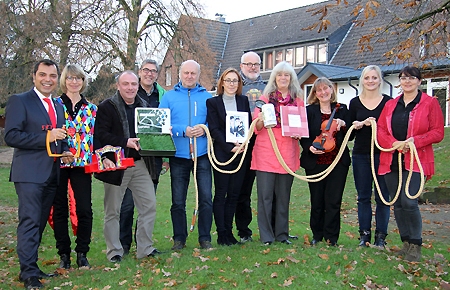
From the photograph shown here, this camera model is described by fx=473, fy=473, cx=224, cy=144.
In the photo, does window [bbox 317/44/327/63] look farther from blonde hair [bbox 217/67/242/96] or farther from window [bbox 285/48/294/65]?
blonde hair [bbox 217/67/242/96]

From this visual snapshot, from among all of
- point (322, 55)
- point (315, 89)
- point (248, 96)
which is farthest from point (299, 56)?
point (315, 89)

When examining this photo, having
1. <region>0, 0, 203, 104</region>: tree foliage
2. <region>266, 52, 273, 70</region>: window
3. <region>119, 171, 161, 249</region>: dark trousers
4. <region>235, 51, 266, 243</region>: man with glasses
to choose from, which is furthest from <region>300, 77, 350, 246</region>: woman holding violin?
<region>266, 52, 273, 70</region>: window

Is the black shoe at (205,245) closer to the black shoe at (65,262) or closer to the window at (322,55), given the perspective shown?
the black shoe at (65,262)

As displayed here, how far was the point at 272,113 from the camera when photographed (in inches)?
229

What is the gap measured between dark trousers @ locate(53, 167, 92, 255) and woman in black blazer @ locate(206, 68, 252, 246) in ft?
5.30

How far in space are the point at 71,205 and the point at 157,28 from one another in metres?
18.3

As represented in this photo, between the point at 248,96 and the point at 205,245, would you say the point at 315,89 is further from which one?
the point at 205,245

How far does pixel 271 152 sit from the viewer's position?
6148mm

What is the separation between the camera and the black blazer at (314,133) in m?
6.18

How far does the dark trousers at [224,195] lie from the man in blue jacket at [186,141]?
0.11 m

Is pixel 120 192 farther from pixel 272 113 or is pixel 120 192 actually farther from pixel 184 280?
pixel 272 113

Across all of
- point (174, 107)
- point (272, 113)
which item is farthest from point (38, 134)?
point (272, 113)

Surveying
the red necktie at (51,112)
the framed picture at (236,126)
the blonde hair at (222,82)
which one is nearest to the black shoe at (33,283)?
the red necktie at (51,112)

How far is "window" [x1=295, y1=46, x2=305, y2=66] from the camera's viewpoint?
3139 cm
